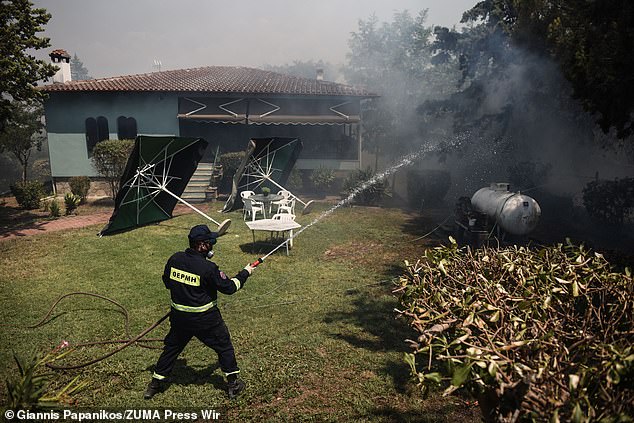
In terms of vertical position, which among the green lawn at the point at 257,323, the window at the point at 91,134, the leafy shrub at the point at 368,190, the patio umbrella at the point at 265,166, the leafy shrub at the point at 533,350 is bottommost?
the green lawn at the point at 257,323

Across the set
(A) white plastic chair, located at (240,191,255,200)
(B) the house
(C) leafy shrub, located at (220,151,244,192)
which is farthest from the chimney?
(A) white plastic chair, located at (240,191,255,200)

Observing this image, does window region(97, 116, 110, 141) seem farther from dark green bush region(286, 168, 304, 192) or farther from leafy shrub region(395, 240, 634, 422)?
leafy shrub region(395, 240, 634, 422)

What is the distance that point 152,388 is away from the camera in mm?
4754

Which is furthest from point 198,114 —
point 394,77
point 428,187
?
point 394,77

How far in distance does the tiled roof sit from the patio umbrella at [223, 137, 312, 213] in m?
6.35

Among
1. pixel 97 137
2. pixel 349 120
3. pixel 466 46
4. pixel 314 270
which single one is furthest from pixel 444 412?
pixel 97 137

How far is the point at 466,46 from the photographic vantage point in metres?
19.7

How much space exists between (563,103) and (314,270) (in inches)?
471

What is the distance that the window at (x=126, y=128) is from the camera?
20.0 metres

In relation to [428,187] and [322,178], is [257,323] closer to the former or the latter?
[428,187]

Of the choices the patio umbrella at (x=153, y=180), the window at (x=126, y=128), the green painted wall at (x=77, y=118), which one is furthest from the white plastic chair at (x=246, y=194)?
the window at (x=126, y=128)

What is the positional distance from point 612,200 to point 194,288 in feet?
43.0

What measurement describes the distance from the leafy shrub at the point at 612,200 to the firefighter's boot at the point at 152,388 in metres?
13.5

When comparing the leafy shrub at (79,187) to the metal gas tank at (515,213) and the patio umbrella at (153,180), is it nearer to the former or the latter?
the patio umbrella at (153,180)
